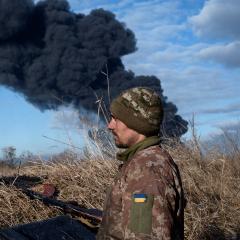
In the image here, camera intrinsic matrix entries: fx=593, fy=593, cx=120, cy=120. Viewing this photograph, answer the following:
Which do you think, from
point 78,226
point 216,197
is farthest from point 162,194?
point 216,197

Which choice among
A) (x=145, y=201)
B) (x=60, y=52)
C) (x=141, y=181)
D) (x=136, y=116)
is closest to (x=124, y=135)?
(x=136, y=116)

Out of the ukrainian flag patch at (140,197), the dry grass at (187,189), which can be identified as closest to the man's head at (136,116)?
the ukrainian flag patch at (140,197)

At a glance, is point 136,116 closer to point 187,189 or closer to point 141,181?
point 141,181

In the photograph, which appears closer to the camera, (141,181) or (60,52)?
(141,181)

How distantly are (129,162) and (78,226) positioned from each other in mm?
2065

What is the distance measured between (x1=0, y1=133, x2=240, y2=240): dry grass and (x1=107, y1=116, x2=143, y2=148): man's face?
12.4ft

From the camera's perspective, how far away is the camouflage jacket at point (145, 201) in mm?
2805

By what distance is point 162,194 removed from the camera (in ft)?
9.36

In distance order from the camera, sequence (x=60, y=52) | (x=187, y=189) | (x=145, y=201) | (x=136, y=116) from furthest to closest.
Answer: (x=60, y=52)
(x=187, y=189)
(x=136, y=116)
(x=145, y=201)

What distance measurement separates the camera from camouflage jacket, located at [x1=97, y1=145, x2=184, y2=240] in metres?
2.80

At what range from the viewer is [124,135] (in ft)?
10.2

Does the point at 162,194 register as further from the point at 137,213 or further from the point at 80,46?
the point at 80,46

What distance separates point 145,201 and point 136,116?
1.54ft

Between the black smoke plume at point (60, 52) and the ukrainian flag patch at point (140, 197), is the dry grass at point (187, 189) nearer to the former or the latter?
the ukrainian flag patch at point (140, 197)
